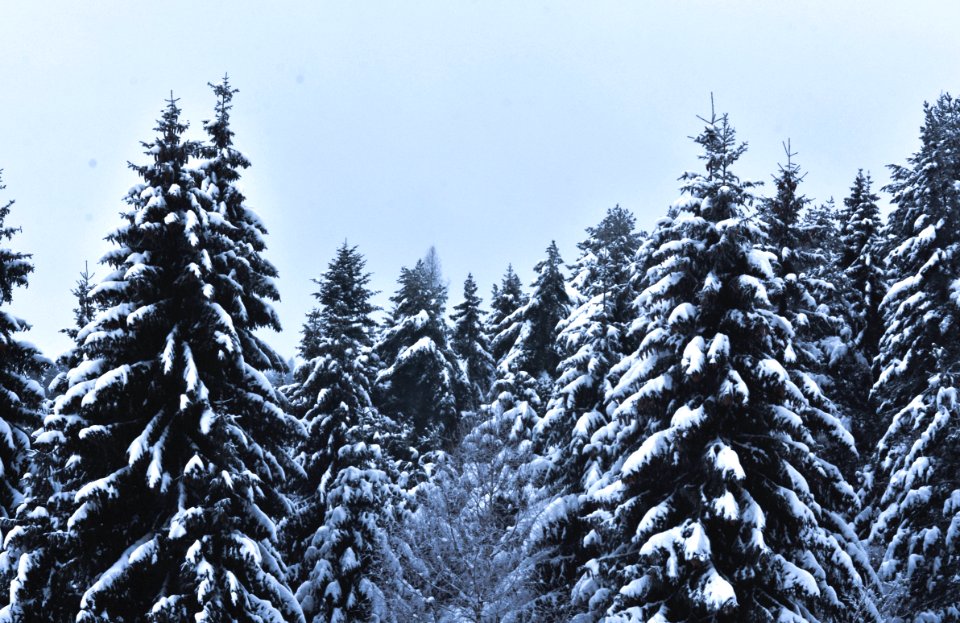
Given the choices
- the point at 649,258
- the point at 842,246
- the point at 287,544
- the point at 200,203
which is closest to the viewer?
the point at 200,203

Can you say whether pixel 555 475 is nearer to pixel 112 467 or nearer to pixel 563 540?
pixel 563 540

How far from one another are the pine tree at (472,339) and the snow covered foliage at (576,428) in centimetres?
1809

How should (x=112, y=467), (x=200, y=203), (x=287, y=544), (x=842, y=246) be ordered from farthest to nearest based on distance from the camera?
(x=842, y=246)
(x=287, y=544)
(x=200, y=203)
(x=112, y=467)

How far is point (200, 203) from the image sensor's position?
17.9m

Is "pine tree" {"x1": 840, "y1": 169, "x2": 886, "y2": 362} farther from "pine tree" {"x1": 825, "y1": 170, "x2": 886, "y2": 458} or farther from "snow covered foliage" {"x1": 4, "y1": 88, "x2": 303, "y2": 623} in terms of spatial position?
"snow covered foliage" {"x1": 4, "y1": 88, "x2": 303, "y2": 623}

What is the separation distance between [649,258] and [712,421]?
5.18 meters

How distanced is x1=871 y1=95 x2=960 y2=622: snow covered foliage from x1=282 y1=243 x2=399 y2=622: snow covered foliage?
1492 cm

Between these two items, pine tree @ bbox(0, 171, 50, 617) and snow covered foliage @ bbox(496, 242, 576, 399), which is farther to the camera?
snow covered foliage @ bbox(496, 242, 576, 399)

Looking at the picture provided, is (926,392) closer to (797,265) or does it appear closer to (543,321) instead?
(797,265)

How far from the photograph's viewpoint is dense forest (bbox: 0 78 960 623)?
592 inches

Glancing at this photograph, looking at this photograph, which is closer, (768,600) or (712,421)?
(768,600)

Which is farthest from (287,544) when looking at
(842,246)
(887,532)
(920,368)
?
(842,246)

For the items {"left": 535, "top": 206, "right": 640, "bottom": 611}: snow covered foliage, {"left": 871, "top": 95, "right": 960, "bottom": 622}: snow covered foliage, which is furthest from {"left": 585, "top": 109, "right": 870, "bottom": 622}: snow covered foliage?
{"left": 535, "top": 206, "right": 640, "bottom": 611}: snow covered foliage

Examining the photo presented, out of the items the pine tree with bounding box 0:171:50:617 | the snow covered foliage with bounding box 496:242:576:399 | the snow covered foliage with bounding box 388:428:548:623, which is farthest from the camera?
the snow covered foliage with bounding box 496:242:576:399
